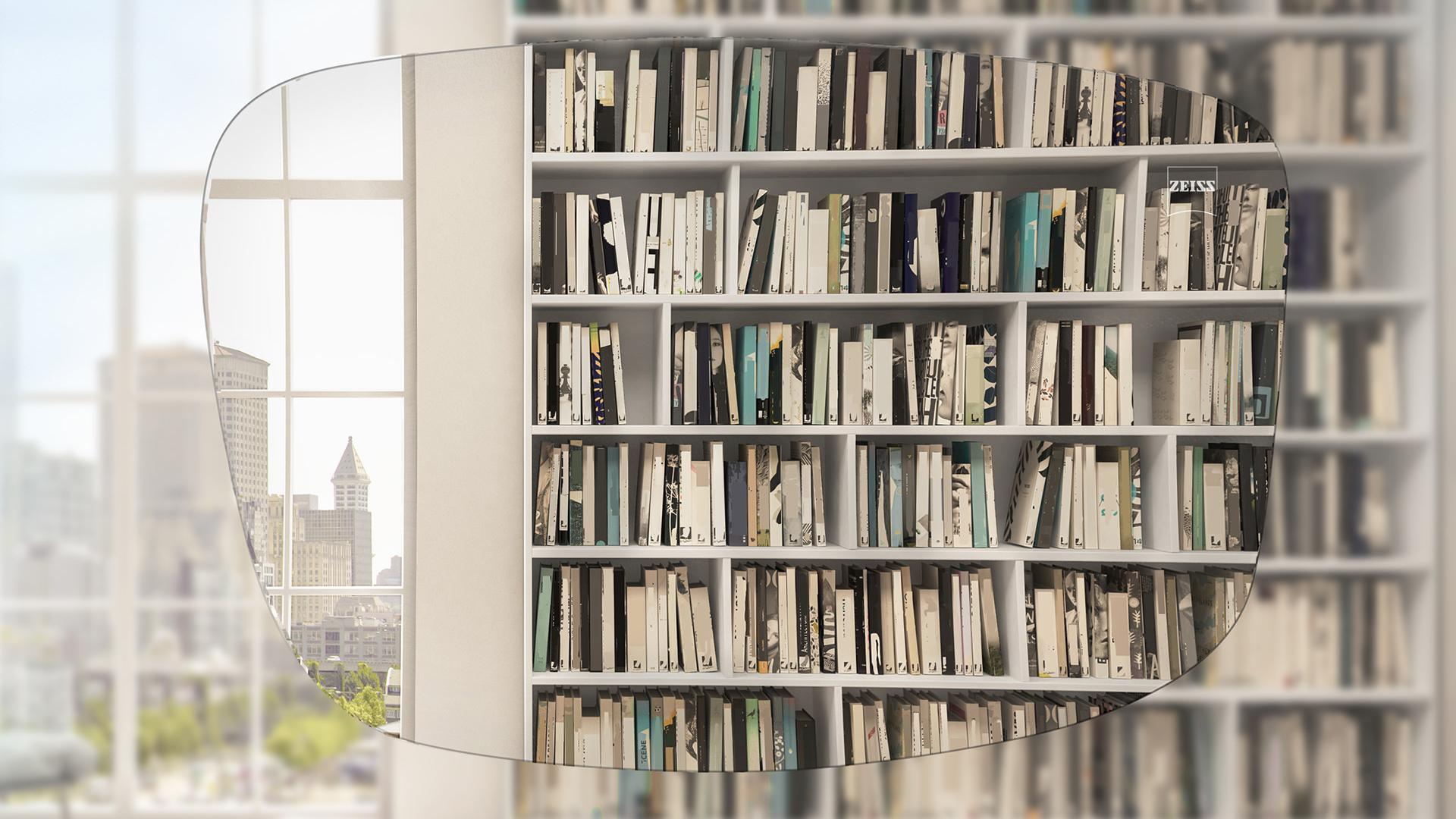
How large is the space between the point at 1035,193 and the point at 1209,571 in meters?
0.56

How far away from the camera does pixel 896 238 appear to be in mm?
984

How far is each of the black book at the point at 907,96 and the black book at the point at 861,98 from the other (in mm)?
31

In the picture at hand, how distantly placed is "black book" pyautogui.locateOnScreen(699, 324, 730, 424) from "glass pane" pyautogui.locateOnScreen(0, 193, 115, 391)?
113cm

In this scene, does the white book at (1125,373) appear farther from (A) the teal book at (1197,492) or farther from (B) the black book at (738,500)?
(B) the black book at (738,500)

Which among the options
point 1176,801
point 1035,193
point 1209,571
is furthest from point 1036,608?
point 1035,193

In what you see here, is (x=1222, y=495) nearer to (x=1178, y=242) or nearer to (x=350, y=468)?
(x=1178, y=242)

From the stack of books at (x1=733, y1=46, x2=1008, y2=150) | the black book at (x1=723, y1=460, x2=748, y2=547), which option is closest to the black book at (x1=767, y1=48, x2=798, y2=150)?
the stack of books at (x1=733, y1=46, x2=1008, y2=150)

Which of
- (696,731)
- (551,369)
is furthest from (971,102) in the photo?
(696,731)

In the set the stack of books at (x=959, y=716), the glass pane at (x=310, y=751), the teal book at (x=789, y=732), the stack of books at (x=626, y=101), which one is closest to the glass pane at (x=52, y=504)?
the glass pane at (x=310, y=751)

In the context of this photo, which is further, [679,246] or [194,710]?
[194,710]

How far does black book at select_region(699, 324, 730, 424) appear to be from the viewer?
98 cm

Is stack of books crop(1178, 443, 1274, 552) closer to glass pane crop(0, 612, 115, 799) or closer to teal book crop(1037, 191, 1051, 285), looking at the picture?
teal book crop(1037, 191, 1051, 285)

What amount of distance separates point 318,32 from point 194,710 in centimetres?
122

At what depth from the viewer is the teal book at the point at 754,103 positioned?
3.22 feet
